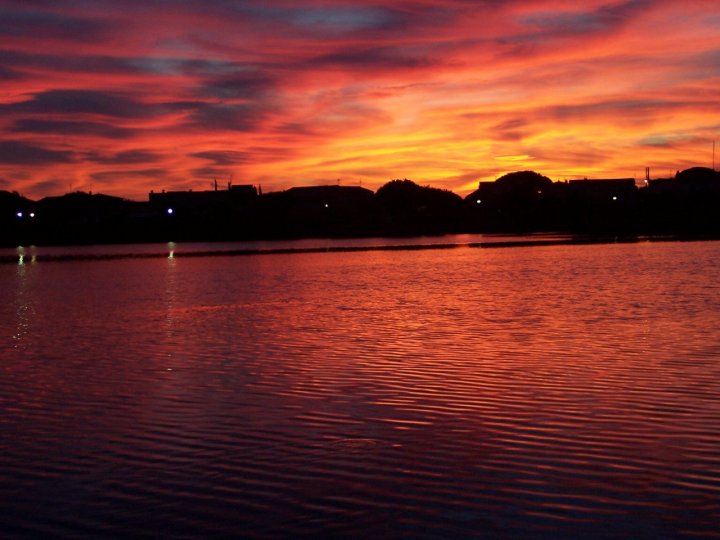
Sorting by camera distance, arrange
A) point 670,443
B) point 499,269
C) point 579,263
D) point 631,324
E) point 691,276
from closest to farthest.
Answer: point 670,443 → point 631,324 → point 691,276 → point 499,269 → point 579,263

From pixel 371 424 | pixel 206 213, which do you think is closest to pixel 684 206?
pixel 206 213

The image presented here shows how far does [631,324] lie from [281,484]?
50.6ft

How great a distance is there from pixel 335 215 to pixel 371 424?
164424mm

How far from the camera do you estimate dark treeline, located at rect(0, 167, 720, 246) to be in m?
152

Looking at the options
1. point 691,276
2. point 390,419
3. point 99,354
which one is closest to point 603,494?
point 390,419

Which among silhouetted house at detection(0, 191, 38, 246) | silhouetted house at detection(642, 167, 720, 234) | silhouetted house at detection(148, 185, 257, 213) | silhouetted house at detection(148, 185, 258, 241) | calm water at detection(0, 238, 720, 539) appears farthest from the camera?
silhouetted house at detection(148, 185, 257, 213)

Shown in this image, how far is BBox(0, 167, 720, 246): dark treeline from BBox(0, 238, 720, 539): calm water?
114659 mm

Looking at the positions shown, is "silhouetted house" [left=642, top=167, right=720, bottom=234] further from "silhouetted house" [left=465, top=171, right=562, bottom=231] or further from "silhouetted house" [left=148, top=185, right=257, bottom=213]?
"silhouetted house" [left=148, top=185, right=257, bottom=213]

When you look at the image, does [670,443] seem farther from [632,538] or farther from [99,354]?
[99,354]

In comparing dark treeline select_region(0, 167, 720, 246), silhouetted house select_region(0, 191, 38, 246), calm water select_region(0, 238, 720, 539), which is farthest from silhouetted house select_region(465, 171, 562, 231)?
calm water select_region(0, 238, 720, 539)

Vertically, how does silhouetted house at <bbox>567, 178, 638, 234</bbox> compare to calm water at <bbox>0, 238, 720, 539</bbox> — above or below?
above

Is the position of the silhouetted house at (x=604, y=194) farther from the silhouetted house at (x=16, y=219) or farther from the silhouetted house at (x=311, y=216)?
the silhouetted house at (x=16, y=219)

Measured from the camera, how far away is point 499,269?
53.5 metres

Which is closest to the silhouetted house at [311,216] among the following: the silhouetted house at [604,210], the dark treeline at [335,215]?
the dark treeline at [335,215]
